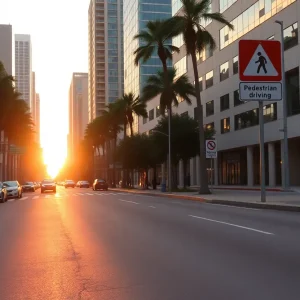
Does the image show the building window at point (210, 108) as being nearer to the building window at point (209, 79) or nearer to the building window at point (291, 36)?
the building window at point (209, 79)

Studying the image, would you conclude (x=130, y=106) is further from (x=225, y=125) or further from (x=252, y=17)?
(x=252, y=17)

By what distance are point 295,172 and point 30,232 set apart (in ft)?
131

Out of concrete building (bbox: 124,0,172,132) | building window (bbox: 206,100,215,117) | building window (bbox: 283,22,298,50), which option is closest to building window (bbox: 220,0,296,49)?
building window (bbox: 283,22,298,50)

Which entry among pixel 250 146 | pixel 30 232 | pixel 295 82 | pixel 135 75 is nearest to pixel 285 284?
pixel 30 232

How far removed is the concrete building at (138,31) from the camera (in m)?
102

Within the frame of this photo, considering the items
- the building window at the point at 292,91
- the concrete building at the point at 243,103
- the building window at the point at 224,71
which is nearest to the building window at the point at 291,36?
the concrete building at the point at 243,103

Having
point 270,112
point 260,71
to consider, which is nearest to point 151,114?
point 270,112

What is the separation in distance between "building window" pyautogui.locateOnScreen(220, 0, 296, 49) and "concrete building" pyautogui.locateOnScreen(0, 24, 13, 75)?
248ft

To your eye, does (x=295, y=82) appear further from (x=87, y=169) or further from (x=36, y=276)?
(x=87, y=169)

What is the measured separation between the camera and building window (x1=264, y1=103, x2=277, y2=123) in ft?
155

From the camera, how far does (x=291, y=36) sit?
43.9 meters

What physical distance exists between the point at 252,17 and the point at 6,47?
84.7m

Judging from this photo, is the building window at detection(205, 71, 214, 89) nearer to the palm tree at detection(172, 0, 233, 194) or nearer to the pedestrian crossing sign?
the palm tree at detection(172, 0, 233, 194)

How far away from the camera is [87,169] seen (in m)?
150
